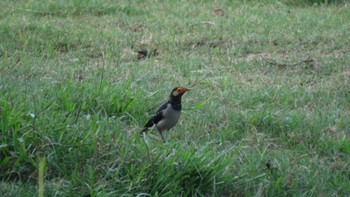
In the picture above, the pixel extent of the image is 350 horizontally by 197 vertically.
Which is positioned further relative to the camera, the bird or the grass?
the bird

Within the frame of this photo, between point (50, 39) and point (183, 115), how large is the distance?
3.13 metres

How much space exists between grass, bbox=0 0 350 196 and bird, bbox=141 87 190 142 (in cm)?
9

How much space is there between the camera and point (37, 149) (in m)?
4.59

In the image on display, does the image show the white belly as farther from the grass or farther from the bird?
the grass

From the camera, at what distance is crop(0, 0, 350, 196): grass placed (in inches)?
179

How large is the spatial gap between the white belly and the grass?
4.0 inches

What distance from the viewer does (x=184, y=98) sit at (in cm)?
675

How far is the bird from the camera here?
5.49 metres

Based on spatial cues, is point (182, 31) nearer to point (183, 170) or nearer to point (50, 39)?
point (50, 39)

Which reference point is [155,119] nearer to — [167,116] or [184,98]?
[167,116]

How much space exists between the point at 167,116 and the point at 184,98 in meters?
1.28

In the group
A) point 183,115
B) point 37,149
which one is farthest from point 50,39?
point 37,149

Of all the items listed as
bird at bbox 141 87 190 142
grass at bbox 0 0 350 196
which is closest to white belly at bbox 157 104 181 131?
bird at bbox 141 87 190 142

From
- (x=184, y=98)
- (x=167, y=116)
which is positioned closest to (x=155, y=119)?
(x=167, y=116)
